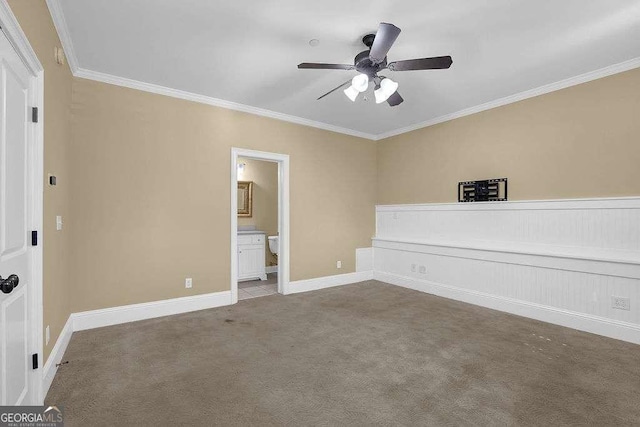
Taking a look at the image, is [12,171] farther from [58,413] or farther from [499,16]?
[499,16]

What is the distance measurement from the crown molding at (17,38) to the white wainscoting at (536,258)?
476 centimetres

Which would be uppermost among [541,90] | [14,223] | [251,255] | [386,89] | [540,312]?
[541,90]

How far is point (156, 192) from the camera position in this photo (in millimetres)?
3723

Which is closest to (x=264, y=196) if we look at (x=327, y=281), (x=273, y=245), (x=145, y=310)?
(x=273, y=245)

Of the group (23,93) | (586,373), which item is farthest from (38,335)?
(586,373)

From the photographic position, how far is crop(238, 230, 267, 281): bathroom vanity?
5.67 metres

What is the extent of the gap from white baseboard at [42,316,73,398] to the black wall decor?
16.1ft

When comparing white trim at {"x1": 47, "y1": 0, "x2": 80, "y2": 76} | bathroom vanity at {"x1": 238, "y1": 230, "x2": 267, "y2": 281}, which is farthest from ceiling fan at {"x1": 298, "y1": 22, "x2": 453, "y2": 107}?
bathroom vanity at {"x1": 238, "y1": 230, "x2": 267, "y2": 281}

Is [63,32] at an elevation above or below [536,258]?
above

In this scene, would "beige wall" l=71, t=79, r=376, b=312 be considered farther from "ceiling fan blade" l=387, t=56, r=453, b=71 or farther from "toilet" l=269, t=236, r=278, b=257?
"ceiling fan blade" l=387, t=56, r=453, b=71

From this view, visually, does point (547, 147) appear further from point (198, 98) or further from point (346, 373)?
point (198, 98)

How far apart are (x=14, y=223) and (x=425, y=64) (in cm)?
290

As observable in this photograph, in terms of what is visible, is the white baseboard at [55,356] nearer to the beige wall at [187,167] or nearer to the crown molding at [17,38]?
the beige wall at [187,167]

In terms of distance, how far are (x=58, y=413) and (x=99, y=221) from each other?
6.82 feet
